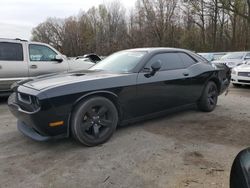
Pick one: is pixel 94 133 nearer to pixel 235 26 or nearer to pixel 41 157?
pixel 41 157

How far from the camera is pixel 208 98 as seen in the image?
5.90 meters

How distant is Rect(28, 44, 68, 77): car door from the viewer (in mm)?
7629

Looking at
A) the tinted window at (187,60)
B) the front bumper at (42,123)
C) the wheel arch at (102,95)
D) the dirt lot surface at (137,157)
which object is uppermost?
the tinted window at (187,60)

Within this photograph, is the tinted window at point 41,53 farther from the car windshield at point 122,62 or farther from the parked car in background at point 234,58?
the parked car in background at point 234,58

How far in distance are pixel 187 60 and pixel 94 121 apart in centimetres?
254

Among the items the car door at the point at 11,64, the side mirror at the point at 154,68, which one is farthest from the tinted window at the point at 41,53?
the side mirror at the point at 154,68

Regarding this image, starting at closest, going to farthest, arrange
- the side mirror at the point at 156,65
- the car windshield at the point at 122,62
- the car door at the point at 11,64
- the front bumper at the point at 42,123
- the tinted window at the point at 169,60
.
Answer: the front bumper at the point at 42,123 < the side mirror at the point at 156,65 < the car windshield at the point at 122,62 < the tinted window at the point at 169,60 < the car door at the point at 11,64

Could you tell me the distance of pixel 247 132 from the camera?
15.1 feet

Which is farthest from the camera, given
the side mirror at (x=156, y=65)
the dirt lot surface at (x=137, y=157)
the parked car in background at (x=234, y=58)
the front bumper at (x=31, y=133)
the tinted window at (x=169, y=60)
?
the parked car in background at (x=234, y=58)

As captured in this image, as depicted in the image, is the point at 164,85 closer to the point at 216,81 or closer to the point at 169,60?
the point at 169,60

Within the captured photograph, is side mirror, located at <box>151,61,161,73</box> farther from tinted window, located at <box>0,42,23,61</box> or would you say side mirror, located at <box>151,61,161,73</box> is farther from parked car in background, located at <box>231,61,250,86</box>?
parked car in background, located at <box>231,61,250,86</box>

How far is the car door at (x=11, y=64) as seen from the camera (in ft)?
23.7

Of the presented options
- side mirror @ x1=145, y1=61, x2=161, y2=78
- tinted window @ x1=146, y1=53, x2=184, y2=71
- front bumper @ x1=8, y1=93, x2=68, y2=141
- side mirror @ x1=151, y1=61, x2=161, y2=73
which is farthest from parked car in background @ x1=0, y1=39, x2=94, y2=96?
side mirror @ x1=151, y1=61, x2=161, y2=73

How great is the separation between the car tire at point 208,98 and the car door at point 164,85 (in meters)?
0.54
